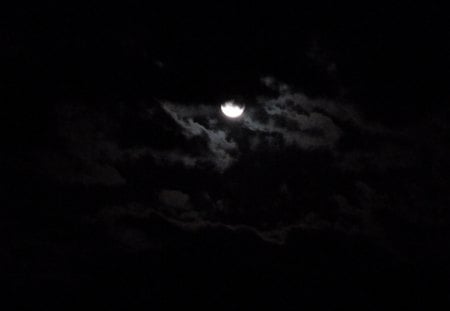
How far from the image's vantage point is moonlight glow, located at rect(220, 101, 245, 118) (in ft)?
21.7

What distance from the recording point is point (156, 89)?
22.8ft

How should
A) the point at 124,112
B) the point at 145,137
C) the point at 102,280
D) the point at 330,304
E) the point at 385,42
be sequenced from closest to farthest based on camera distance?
1. the point at 385,42
2. the point at 124,112
3. the point at 145,137
4. the point at 330,304
5. the point at 102,280

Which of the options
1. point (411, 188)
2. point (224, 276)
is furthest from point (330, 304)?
point (411, 188)

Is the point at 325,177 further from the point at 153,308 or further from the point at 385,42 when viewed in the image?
the point at 153,308

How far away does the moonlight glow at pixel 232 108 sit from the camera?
6621 mm

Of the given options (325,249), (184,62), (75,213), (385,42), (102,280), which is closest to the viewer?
(385,42)

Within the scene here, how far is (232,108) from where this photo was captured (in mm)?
6637

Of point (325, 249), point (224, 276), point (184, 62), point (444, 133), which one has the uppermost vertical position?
point (224, 276)

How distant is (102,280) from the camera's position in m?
21.2

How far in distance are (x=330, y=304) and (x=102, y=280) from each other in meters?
11.2

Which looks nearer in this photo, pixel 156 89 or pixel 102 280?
pixel 156 89

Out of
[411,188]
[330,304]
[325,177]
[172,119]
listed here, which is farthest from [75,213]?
[330,304]

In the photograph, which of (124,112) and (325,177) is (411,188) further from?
(124,112)

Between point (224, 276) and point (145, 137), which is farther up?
point (224, 276)
